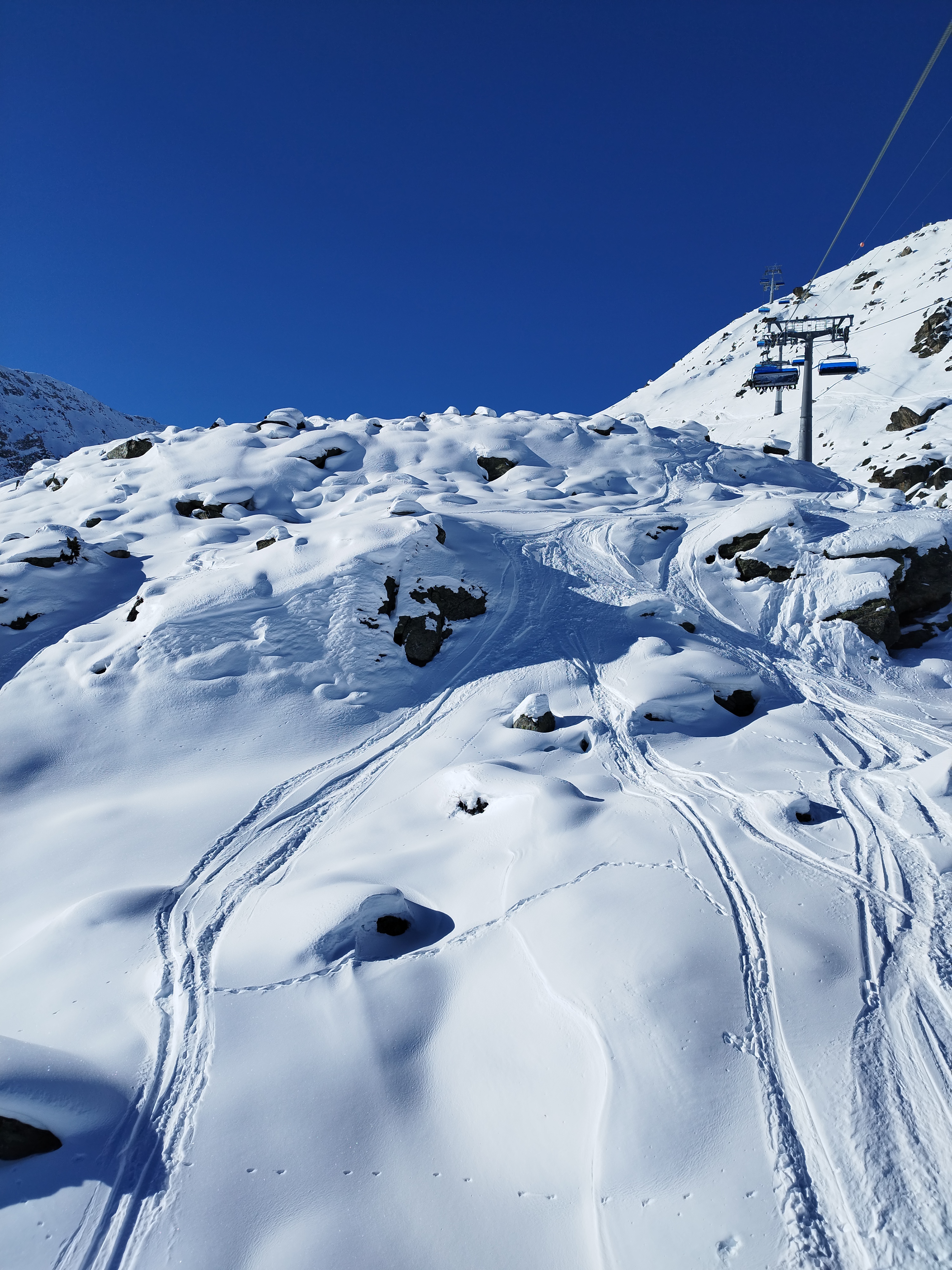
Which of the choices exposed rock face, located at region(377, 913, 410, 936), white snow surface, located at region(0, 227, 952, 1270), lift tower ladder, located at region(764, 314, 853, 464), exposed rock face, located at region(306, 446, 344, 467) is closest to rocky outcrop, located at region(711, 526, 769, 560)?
white snow surface, located at region(0, 227, 952, 1270)

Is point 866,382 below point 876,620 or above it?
above

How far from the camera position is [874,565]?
12578mm

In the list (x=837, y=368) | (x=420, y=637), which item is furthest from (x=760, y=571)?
(x=837, y=368)

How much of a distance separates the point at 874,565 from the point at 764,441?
23.5 meters

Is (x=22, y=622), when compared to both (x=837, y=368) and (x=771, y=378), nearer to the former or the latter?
(x=771, y=378)

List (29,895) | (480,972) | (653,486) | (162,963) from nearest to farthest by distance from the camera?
(480,972)
(162,963)
(29,895)
(653,486)

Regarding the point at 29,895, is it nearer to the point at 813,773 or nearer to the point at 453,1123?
the point at 453,1123

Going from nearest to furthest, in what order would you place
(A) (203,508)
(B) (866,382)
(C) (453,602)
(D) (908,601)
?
Result: (D) (908,601) → (C) (453,602) → (A) (203,508) → (B) (866,382)

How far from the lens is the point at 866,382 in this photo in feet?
117

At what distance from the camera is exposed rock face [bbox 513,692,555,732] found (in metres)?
9.30

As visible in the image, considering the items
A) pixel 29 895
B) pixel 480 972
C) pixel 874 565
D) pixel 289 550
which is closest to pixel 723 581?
pixel 874 565

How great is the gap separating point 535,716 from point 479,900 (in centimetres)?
374

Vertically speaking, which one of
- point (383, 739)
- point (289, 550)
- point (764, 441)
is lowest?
point (383, 739)

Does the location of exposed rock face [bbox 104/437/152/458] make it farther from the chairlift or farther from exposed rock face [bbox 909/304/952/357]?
exposed rock face [bbox 909/304/952/357]
